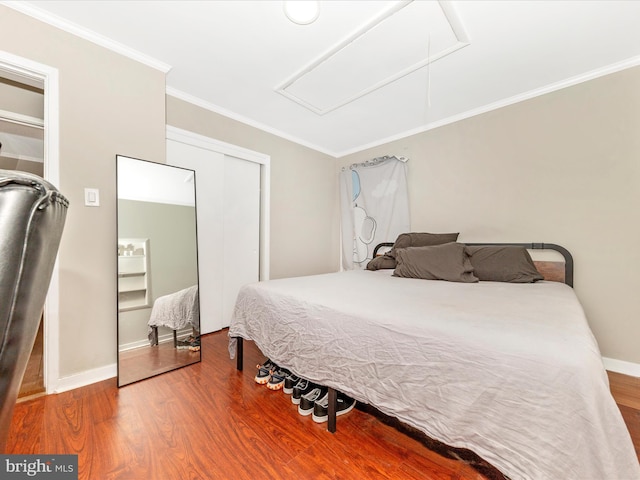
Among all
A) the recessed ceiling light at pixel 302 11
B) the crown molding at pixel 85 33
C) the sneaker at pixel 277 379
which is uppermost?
the crown molding at pixel 85 33

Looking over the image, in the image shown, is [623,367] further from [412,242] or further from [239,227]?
[239,227]

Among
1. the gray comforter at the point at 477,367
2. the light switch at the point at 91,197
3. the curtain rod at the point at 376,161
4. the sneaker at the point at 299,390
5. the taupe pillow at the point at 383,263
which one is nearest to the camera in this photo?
the gray comforter at the point at 477,367

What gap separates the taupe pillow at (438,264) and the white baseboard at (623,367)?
1.26m

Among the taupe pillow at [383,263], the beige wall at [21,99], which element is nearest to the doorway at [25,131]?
the beige wall at [21,99]

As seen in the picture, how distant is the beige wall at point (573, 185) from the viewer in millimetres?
2178

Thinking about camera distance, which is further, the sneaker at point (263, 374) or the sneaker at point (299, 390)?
the sneaker at point (263, 374)

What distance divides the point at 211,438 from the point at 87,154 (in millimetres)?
2027

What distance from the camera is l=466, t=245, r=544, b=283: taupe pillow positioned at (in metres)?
2.28

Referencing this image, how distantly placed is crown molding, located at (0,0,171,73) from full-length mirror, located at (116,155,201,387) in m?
0.83

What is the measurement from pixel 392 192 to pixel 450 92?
130 centimetres

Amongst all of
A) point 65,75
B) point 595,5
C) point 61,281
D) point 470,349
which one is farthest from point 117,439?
point 595,5

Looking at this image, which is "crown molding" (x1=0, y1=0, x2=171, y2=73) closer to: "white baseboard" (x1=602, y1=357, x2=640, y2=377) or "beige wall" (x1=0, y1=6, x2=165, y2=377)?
"beige wall" (x1=0, y1=6, x2=165, y2=377)

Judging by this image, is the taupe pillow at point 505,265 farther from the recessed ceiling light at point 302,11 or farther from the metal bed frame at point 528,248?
the recessed ceiling light at point 302,11

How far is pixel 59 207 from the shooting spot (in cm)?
51
